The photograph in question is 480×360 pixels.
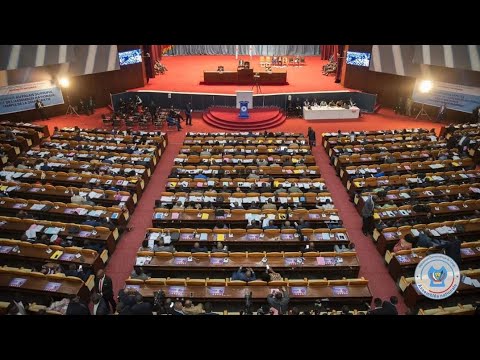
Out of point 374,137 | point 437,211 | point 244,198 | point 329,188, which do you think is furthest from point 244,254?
point 374,137

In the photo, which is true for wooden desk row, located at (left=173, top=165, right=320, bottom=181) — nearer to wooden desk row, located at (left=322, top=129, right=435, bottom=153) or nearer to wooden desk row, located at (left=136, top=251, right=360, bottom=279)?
wooden desk row, located at (left=322, top=129, right=435, bottom=153)

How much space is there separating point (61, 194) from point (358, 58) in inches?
786

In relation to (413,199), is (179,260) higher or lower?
lower

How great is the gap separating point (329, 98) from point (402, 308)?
16.9m

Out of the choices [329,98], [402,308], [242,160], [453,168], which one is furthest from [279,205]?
[329,98]

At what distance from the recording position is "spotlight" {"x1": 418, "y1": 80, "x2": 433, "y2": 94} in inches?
→ 888

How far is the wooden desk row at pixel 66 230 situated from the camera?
36.9 ft

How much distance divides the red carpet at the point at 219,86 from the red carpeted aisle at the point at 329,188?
2.71 m

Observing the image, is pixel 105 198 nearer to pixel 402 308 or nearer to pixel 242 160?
pixel 242 160

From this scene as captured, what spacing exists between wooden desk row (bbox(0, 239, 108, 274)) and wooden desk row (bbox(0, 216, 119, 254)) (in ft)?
2.05

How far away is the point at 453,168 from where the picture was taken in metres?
15.5

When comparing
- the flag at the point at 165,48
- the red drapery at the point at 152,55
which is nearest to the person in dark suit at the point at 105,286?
the red drapery at the point at 152,55

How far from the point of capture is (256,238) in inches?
443

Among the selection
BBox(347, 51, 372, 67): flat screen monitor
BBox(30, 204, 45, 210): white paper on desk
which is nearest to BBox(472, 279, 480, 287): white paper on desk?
BBox(30, 204, 45, 210): white paper on desk
